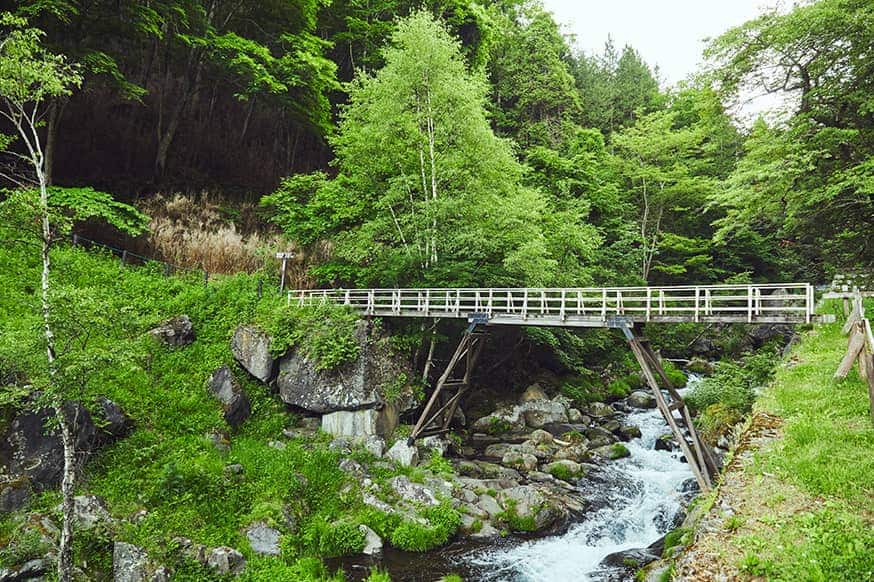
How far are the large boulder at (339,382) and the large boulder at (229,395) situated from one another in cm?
127

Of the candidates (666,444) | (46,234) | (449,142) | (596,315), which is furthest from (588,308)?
(46,234)

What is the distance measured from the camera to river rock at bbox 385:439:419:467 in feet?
48.1

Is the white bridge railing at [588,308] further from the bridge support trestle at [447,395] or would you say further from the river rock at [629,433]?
the river rock at [629,433]

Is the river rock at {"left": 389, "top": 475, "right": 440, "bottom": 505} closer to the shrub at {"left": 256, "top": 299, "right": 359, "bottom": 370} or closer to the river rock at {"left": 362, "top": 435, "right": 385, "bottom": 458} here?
the river rock at {"left": 362, "top": 435, "right": 385, "bottom": 458}

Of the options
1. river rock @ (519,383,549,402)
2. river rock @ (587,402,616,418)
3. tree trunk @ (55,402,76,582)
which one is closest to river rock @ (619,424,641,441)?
river rock @ (587,402,616,418)

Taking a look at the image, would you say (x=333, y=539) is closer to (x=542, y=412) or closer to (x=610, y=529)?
(x=610, y=529)

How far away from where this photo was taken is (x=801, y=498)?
19.1ft

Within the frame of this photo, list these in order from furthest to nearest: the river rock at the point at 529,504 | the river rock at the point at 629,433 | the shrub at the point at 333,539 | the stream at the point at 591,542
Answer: the river rock at the point at 629,433
the river rock at the point at 529,504
the shrub at the point at 333,539
the stream at the point at 591,542

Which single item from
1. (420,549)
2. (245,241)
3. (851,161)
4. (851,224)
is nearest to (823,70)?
(851,161)

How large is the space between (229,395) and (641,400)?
18.1 meters

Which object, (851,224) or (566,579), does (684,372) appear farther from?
(566,579)

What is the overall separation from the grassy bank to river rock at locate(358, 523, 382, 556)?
8090 millimetres

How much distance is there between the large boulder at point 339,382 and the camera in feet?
50.6

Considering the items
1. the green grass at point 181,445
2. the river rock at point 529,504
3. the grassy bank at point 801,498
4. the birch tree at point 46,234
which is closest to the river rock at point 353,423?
the green grass at point 181,445
